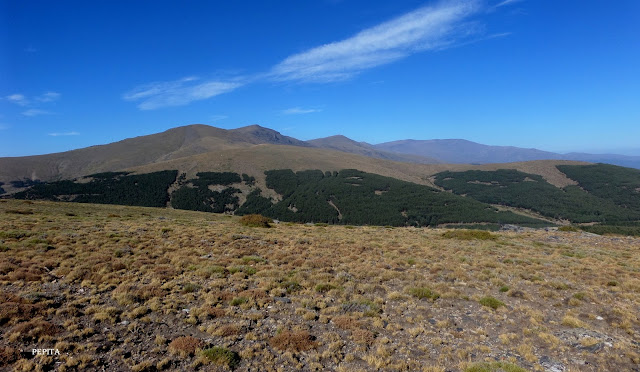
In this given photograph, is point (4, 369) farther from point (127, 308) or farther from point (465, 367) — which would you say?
point (465, 367)

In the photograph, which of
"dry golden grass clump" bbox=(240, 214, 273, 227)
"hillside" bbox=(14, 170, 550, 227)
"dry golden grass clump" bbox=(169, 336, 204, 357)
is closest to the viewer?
"dry golden grass clump" bbox=(169, 336, 204, 357)

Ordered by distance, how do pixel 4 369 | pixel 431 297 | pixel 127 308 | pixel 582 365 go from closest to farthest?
pixel 4 369 < pixel 582 365 < pixel 127 308 < pixel 431 297

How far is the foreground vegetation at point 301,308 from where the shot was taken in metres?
9.46

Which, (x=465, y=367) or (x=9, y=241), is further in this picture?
(x=9, y=241)

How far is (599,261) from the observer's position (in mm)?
22953

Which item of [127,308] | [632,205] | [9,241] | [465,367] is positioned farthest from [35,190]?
[632,205]

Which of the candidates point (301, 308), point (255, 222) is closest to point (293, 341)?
point (301, 308)

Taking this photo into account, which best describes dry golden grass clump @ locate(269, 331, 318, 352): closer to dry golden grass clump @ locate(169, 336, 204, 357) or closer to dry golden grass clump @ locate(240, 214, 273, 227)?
dry golden grass clump @ locate(169, 336, 204, 357)

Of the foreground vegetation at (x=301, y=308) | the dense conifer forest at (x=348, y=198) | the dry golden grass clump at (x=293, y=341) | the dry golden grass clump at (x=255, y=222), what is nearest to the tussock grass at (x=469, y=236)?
the foreground vegetation at (x=301, y=308)

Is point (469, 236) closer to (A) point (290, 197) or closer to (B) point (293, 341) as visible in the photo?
(B) point (293, 341)

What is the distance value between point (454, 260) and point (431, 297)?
8.90 metres

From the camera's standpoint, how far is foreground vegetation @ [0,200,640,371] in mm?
9461

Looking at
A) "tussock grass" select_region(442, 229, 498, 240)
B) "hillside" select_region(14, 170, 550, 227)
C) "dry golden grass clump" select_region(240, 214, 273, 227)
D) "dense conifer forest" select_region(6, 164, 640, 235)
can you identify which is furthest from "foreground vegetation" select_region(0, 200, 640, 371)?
"hillside" select_region(14, 170, 550, 227)

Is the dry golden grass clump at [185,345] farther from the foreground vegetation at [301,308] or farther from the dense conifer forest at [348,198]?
the dense conifer forest at [348,198]
